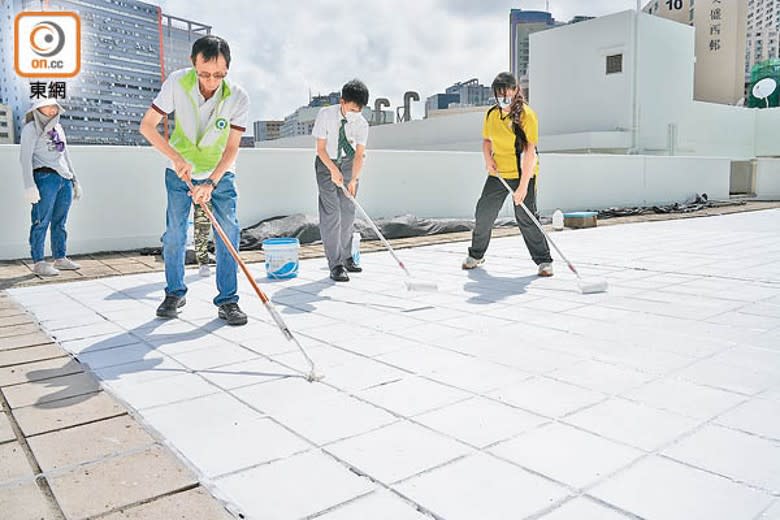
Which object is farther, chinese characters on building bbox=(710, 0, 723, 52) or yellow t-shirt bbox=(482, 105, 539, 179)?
chinese characters on building bbox=(710, 0, 723, 52)

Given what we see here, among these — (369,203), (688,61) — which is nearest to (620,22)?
(688,61)

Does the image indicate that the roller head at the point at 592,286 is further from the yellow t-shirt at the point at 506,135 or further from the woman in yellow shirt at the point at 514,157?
the yellow t-shirt at the point at 506,135

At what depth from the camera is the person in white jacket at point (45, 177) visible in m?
5.56

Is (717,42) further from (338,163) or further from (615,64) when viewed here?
(338,163)

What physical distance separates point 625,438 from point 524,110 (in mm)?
3755

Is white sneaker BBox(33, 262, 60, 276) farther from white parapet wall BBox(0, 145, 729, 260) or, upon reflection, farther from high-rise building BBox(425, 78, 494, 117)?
high-rise building BBox(425, 78, 494, 117)

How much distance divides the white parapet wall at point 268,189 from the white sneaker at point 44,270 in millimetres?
1281

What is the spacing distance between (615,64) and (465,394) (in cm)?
→ 1877

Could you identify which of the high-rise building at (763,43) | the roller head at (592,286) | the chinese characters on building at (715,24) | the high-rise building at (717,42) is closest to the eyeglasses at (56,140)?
the roller head at (592,286)

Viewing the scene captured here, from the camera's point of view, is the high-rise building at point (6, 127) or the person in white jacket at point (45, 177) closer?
the person in white jacket at point (45, 177)

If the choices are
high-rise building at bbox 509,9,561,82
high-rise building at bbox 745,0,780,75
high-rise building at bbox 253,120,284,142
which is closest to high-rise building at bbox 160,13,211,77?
high-rise building at bbox 253,120,284,142

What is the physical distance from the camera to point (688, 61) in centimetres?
2061

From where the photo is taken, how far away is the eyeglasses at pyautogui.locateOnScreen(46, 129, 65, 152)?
225 inches

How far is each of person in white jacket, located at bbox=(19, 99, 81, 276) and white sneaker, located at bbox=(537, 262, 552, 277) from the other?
4271 millimetres
